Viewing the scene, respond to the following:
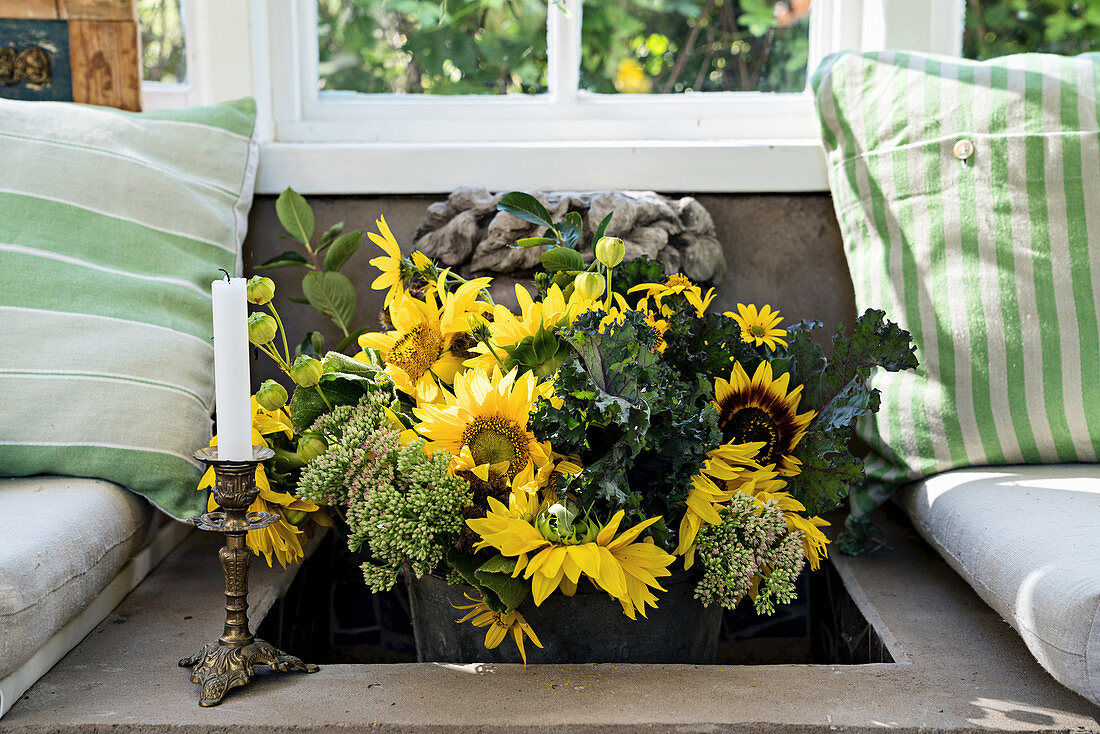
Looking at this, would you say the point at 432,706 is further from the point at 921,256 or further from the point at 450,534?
the point at 921,256

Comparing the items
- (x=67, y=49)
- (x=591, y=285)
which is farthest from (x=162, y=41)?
(x=591, y=285)

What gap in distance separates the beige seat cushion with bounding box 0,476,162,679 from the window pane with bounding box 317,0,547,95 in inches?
30.3

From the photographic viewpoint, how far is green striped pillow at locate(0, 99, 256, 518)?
90 centimetres

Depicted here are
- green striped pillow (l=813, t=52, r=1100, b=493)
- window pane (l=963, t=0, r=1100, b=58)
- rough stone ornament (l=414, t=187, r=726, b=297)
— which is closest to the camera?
green striped pillow (l=813, t=52, r=1100, b=493)

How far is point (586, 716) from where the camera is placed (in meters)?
0.65

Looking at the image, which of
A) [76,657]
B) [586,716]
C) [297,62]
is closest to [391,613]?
[76,657]

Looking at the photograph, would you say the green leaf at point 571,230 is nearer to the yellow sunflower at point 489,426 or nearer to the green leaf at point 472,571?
the yellow sunflower at point 489,426

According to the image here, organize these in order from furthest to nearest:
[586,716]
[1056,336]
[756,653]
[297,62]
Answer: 1. [297,62]
2. [756,653]
3. [1056,336]
4. [586,716]

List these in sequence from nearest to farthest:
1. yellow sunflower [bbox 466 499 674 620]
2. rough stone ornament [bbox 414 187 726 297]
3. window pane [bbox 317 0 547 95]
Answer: yellow sunflower [bbox 466 499 674 620]
rough stone ornament [bbox 414 187 726 297]
window pane [bbox 317 0 547 95]

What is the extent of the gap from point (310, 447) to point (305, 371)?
0.25ft

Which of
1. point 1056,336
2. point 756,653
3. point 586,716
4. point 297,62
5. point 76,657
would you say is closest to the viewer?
point 586,716

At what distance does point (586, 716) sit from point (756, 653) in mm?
610

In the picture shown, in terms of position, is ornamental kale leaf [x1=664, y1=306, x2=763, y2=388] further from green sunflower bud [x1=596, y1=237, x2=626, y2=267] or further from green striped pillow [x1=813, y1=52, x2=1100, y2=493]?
green striped pillow [x1=813, y1=52, x2=1100, y2=493]

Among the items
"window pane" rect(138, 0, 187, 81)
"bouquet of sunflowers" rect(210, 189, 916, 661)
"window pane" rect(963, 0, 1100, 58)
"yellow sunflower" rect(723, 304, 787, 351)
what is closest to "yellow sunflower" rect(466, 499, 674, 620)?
"bouquet of sunflowers" rect(210, 189, 916, 661)
